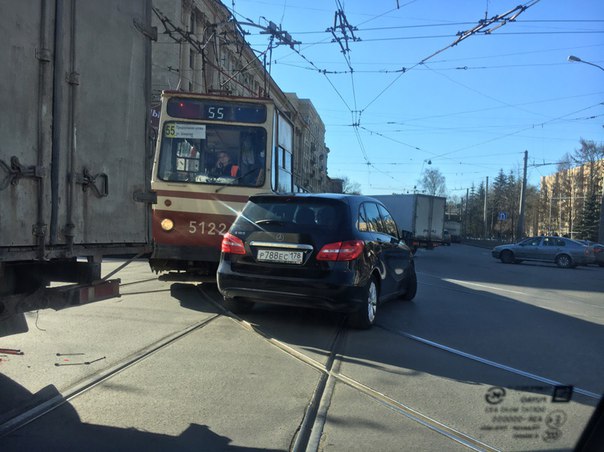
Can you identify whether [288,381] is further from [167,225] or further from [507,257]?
[507,257]

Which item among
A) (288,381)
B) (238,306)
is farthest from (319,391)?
(238,306)

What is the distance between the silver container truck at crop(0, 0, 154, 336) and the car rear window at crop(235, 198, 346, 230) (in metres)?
2.18

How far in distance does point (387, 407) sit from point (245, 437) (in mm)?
1220

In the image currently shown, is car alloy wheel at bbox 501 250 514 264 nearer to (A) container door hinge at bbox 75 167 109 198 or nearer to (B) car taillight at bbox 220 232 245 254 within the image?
(B) car taillight at bbox 220 232 245 254

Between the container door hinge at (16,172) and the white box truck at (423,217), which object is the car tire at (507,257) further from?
the container door hinge at (16,172)

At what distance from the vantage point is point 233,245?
247 inches

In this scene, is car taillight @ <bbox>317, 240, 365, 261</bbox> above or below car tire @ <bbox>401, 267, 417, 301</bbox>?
above

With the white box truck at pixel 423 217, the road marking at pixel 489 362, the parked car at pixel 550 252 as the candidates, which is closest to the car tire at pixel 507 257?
the parked car at pixel 550 252

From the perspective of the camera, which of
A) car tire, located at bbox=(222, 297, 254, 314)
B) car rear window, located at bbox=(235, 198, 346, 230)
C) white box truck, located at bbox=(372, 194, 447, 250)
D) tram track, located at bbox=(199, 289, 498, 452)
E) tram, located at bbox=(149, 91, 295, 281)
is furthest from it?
white box truck, located at bbox=(372, 194, 447, 250)

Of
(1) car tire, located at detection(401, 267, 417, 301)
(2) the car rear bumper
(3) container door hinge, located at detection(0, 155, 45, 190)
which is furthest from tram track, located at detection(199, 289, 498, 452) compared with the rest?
(1) car tire, located at detection(401, 267, 417, 301)

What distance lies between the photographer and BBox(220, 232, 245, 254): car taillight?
20.4ft

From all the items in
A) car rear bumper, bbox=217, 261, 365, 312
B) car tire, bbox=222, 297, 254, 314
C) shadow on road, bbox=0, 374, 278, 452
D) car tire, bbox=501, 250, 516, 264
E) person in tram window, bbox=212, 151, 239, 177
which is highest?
person in tram window, bbox=212, 151, 239, 177

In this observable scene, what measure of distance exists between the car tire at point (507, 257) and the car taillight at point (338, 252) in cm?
2118

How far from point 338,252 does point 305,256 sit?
0.41m
